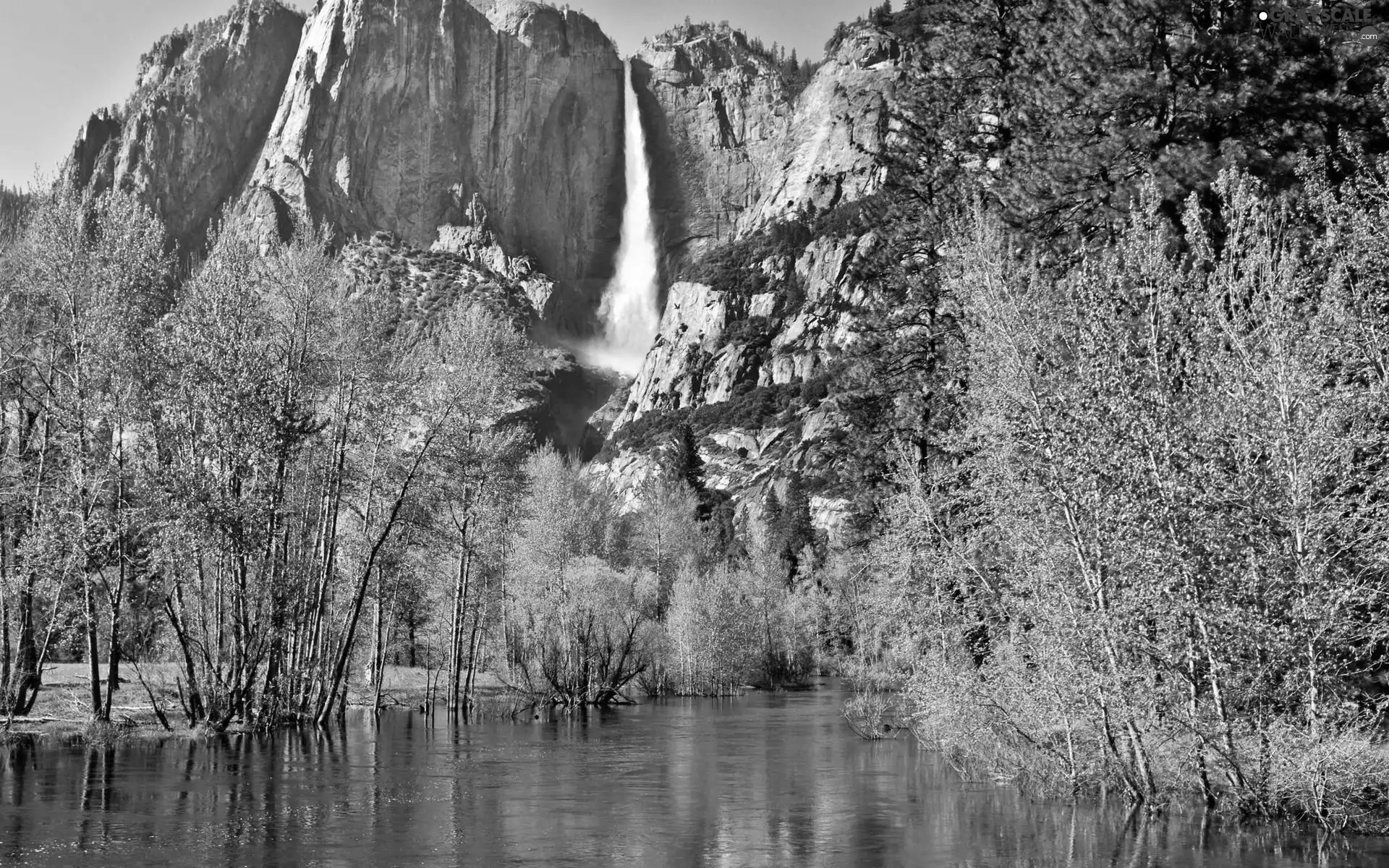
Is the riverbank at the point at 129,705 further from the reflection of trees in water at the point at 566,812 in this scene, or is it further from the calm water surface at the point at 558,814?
the calm water surface at the point at 558,814

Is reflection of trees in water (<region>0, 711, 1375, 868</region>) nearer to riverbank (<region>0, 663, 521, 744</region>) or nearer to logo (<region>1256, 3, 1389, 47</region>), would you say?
riverbank (<region>0, 663, 521, 744</region>)

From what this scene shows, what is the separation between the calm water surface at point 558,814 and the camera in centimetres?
1605

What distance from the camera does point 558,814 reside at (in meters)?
20.2

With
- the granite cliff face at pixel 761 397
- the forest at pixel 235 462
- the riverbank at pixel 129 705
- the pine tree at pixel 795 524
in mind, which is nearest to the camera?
the riverbank at pixel 129 705

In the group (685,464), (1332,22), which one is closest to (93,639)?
(1332,22)

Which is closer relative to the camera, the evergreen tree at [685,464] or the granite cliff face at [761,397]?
the evergreen tree at [685,464]

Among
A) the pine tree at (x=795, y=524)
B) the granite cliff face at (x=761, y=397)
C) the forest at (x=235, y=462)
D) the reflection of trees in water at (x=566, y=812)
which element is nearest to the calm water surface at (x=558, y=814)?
the reflection of trees in water at (x=566, y=812)

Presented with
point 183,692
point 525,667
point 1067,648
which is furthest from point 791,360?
point 1067,648

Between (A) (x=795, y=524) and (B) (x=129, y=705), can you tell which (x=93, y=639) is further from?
(A) (x=795, y=524)

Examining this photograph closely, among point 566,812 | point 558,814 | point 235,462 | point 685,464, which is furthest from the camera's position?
point 685,464

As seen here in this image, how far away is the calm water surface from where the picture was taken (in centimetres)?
1605

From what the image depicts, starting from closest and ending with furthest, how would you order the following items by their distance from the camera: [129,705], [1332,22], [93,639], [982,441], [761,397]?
[982,441] < [1332,22] < [93,639] < [129,705] < [761,397]

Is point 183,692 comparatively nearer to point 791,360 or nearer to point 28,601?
point 28,601

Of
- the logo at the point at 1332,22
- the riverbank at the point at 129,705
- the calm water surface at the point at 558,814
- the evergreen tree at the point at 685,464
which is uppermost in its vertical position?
the evergreen tree at the point at 685,464
